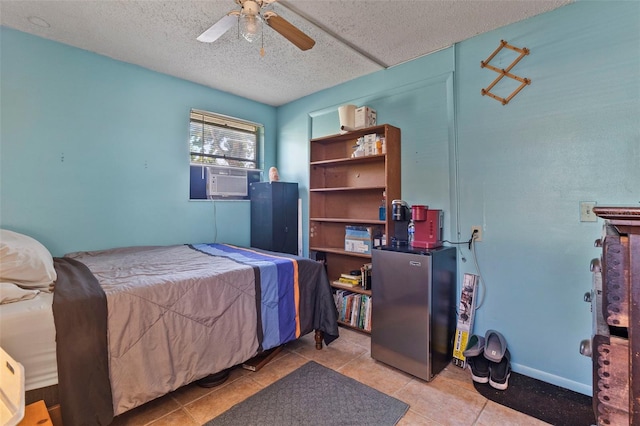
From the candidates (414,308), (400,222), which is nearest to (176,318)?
(414,308)

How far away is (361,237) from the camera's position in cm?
299

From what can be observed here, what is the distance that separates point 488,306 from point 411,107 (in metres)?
1.83

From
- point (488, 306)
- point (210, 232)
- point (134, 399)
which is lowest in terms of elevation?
point (134, 399)

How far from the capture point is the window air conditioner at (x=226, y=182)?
346 centimetres

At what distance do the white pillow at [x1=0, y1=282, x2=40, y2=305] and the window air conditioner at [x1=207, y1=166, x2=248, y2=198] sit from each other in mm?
2102

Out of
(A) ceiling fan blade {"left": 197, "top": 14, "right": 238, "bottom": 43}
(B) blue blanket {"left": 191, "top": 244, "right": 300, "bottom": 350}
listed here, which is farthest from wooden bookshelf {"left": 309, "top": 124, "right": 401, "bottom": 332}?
(A) ceiling fan blade {"left": 197, "top": 14, "right": 238, "bottom": 43}

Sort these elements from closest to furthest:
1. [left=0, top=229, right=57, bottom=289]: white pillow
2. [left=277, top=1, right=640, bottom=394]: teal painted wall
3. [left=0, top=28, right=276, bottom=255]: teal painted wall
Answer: [left=0, top=229, right=57, bottom=289]: white pillow < [left=277, top=1, right=640, bottom=394]: teal painted wall < [left=0, top=28, right=276, bottom=255]: teal painted wall

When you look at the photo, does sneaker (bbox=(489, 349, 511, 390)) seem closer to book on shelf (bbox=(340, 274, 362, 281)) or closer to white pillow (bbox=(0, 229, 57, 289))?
book on shelf (bbox=(340, 274, 362, 281))

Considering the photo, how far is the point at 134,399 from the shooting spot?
1555 mm

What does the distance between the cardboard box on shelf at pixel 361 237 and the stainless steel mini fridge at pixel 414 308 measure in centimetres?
57

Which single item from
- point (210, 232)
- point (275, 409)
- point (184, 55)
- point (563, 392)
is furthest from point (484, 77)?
point (210, 232)

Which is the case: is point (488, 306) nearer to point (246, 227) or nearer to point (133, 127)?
point (246, 227)

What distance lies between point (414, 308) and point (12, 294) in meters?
2.26

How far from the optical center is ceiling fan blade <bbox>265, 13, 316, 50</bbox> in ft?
5.46
